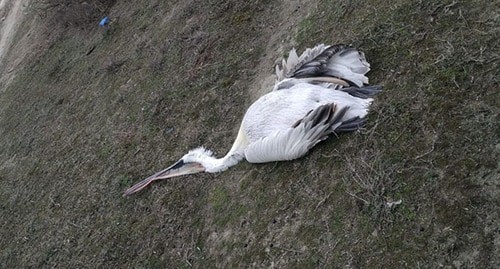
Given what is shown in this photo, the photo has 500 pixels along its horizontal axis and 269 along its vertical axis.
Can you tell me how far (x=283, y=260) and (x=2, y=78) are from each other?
10.7m

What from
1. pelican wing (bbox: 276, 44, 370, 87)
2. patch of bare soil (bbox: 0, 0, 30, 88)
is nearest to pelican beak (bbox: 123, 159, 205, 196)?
pelican wing (bbox: 276, 44, 370, 87)

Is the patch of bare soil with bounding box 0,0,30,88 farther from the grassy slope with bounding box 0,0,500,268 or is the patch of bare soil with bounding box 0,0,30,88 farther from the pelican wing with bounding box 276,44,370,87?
the pelican wing with bounding box 276,44,370,87

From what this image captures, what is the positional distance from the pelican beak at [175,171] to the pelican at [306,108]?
209 millimetres

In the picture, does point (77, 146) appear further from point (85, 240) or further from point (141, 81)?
point (85, 240)

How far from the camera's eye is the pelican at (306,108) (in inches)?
186

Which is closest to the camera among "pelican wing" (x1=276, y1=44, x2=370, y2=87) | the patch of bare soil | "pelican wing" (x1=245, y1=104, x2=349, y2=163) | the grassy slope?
the grassy slope

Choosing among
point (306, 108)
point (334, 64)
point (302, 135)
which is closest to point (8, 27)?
point (334, 64)

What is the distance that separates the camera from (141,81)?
8391 millimetres

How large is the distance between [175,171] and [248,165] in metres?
1.09

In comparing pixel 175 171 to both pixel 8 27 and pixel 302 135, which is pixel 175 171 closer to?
pixel 302 135

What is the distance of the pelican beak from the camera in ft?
19.6

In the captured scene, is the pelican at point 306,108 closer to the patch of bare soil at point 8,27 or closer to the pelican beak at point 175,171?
the pelican beak at point 175,171

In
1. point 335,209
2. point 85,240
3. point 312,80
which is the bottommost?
point 85,240

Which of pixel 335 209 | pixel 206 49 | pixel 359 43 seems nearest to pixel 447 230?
pixel 335 209
